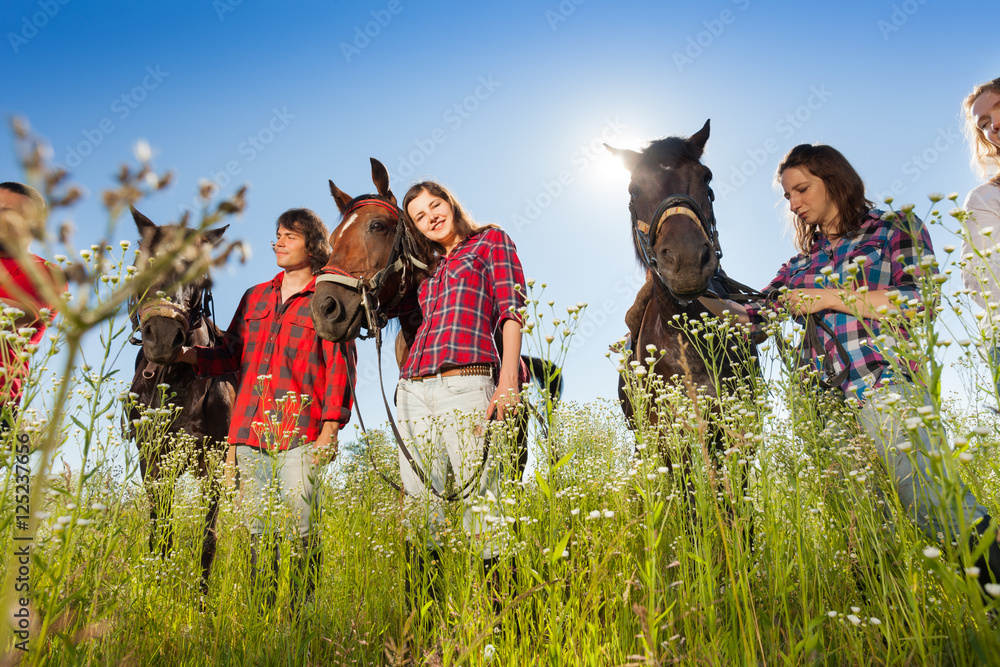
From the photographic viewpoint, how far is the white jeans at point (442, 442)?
2664 mm

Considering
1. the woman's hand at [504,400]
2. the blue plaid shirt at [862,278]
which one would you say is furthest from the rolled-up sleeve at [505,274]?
the blue plaid shirt at [862,278]

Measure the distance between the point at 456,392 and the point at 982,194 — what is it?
10.5 ft

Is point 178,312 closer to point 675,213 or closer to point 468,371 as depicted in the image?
point 468,371

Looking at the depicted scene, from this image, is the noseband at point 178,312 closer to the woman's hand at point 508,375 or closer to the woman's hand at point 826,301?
the woman's hand at point 508,375

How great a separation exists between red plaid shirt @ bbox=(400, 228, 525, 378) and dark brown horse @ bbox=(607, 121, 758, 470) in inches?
36.9

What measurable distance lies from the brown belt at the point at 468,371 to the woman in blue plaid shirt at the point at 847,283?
1.38m

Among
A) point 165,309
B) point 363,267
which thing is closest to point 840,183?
point 363,267

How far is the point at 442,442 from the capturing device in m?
3.12

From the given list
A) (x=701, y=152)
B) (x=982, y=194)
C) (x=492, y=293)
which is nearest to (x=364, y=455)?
(x=492, y=293)

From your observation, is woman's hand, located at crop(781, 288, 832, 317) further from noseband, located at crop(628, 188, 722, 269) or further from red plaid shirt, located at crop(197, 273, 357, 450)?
red plaid shirt, located at crop(197, 273, 357, 450)

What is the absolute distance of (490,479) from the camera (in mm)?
2898

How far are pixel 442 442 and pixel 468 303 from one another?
860 mm

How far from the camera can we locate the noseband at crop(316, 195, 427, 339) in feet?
12.6

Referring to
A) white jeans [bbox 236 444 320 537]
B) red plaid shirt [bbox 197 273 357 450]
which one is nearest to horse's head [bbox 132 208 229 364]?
red plaid shirt [bbox 197 273 357 450]
